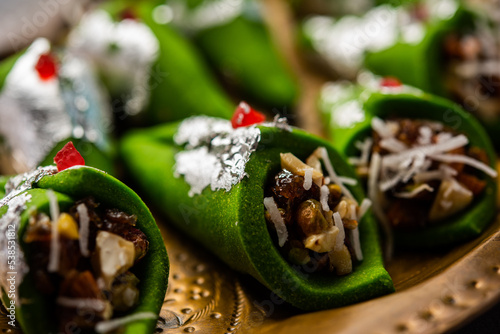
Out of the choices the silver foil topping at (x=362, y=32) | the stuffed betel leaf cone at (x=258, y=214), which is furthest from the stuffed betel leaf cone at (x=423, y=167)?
the silver foil topping at (x=362, y=32)

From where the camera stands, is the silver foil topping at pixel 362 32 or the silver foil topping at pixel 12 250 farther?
the silver foil topping at pixel 362 32

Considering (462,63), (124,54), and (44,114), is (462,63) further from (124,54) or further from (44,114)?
(44,114)

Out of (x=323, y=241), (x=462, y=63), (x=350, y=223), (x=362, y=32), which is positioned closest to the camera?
(x=323, y=241)

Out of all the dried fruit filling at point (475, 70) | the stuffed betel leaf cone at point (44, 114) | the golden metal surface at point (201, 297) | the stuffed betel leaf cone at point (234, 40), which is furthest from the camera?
the stuffed betel leaf cone at point (234, 40)

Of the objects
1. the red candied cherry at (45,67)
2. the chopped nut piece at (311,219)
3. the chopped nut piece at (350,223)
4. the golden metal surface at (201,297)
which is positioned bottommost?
the golden metal surface at (201,297)

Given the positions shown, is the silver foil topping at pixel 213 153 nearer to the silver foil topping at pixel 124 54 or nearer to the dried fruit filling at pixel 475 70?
the silver foil topping at pixel 124 54

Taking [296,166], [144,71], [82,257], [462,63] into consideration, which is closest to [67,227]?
[82,257]

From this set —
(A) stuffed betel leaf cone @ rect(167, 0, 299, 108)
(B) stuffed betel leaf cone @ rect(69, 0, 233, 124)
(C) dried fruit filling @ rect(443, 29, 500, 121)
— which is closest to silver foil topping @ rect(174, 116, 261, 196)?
(B) stuffed betel leaf cone @ rect(69, 0, 233, 124)
